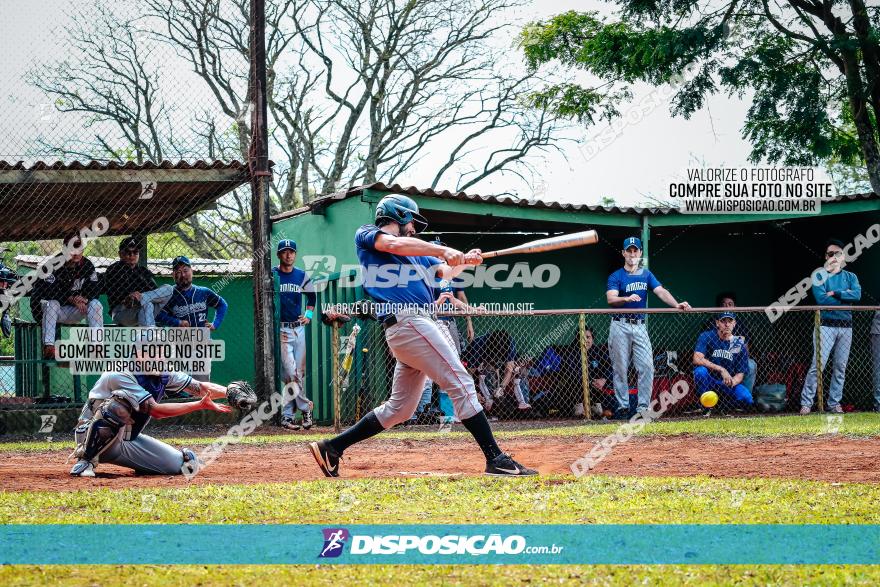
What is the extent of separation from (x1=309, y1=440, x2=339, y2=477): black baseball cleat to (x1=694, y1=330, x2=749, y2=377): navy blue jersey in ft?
24.9

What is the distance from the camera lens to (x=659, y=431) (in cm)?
991

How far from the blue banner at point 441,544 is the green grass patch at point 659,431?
527cm

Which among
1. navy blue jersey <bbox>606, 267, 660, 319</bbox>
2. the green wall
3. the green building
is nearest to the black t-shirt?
the green building

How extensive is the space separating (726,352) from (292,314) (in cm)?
570

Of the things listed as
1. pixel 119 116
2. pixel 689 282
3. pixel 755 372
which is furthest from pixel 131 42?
pixel 755 372

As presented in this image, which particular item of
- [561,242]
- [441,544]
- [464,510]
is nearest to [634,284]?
[561,242]

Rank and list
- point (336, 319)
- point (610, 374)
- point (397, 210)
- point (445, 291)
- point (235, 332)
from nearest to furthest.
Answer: point (397, 210), point (336, 319), point (445, 291), point (610, 374), point (235, 332)

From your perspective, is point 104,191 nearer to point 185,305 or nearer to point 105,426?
point 185,305

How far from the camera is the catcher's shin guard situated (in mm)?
6648

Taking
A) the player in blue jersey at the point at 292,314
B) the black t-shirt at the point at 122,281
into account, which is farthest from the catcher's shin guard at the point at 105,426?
the player in blue jersey at the point at 292,314

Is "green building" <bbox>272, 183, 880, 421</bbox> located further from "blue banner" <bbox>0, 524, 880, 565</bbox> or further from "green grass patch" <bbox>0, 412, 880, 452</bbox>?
"blue banner" <bbox>0, 524, 880, 565</bbox>

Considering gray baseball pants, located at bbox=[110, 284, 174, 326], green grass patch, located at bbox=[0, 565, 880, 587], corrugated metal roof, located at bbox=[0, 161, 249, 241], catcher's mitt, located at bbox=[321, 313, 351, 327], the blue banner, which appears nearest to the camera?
green grass patch, located at bbox=[0, 565, 880, 587]

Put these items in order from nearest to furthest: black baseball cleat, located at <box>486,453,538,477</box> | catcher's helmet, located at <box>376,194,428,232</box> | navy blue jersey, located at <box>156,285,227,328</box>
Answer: black baseball cleat, located at <box>486,453,538,477</box> < catcher's helmet, located at <box>376,194,428,232</box> < navy blue jersey, located at <box>156,285,227,328</box>

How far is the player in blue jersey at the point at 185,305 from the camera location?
11406mm
